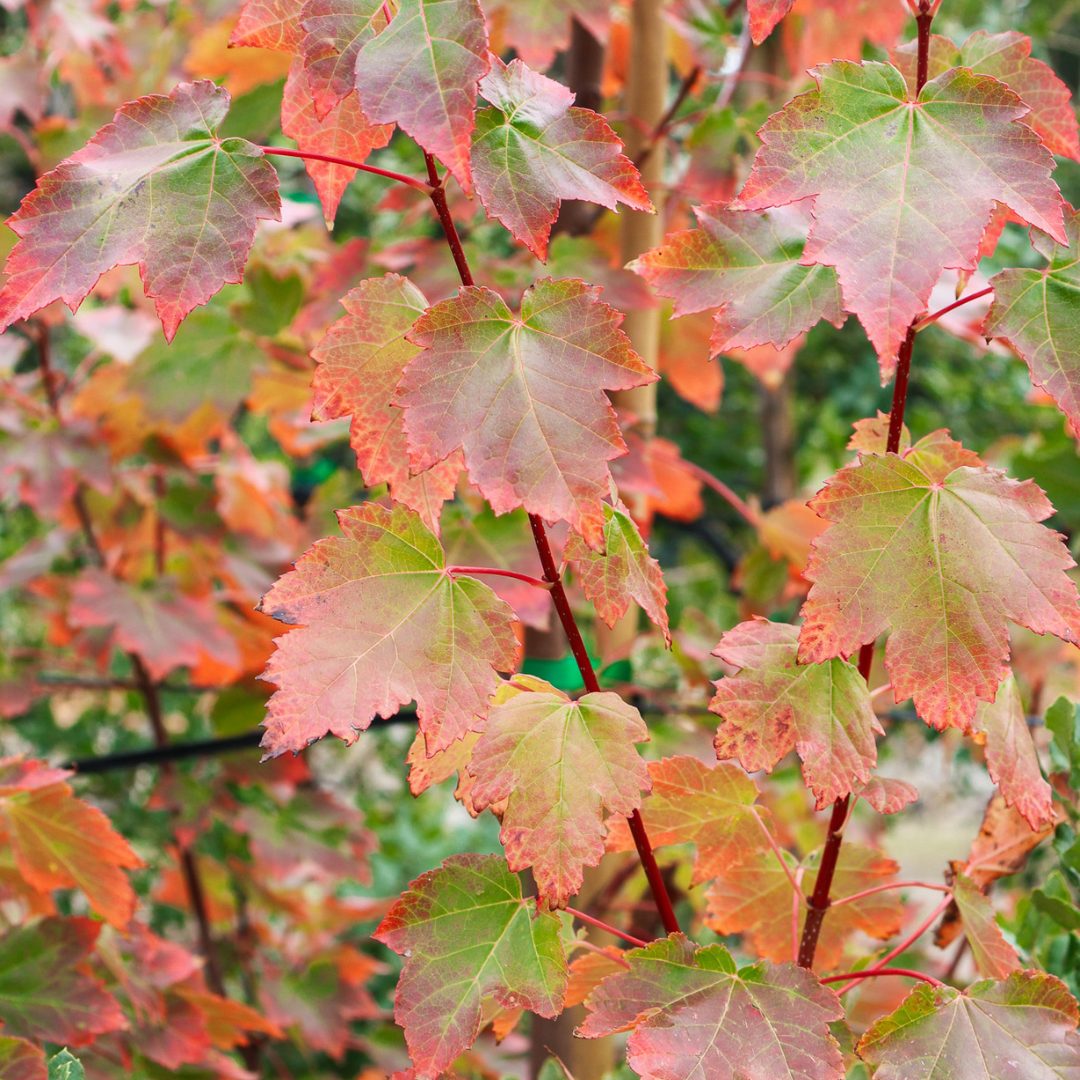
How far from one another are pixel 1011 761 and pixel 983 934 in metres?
0.10

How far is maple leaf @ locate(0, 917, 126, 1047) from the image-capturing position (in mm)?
693

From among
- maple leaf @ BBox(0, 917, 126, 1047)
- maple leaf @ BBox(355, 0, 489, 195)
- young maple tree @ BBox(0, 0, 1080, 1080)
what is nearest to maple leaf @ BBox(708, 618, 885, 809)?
young maple tree @ BBox(0, 0, 1080, 1080)

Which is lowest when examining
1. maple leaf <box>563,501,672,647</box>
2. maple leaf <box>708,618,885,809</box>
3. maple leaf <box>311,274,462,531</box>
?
maple leaf <box>708,618,885,809</box>

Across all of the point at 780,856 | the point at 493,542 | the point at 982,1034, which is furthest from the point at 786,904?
the point at 493,542

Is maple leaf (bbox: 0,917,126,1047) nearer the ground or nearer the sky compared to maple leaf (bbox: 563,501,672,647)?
nearer the ground

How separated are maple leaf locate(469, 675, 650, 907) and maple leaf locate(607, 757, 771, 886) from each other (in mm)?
97

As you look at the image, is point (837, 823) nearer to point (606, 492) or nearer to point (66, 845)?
point (606, 492)

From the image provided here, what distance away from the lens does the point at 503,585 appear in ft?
2.54

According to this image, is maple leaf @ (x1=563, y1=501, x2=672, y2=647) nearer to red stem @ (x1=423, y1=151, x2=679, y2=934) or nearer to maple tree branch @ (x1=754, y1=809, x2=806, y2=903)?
red stem @ (x1=423, y1=151, x2=679, y2=934)

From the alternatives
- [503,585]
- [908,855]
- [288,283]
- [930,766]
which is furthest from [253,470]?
[908,855]

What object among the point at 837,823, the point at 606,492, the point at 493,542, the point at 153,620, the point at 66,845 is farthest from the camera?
the point at 153,620

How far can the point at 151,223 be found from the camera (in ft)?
1.49

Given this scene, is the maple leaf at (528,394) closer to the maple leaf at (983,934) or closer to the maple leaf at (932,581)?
the maple leaf at (932,581)

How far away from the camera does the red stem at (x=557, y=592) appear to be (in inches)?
18.3
